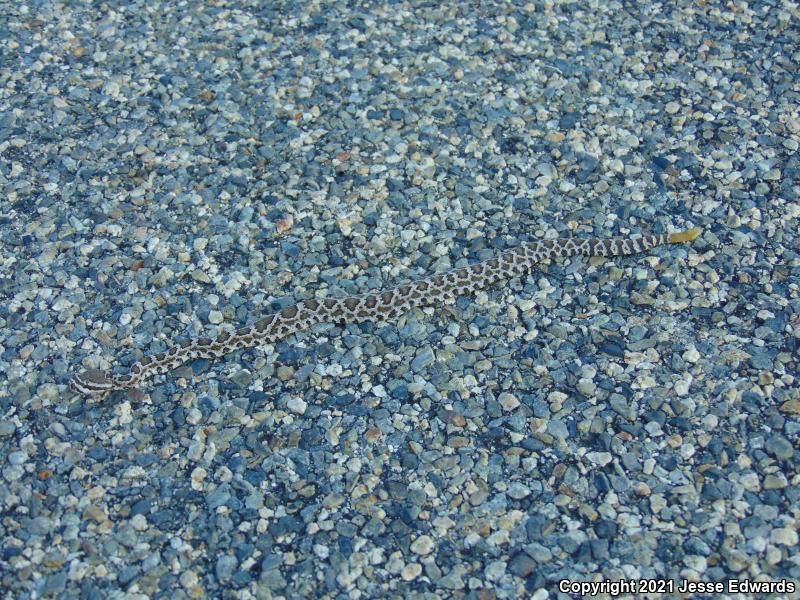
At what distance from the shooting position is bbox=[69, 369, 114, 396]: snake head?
29.2ft

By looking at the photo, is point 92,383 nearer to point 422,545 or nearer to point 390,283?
point 390,283

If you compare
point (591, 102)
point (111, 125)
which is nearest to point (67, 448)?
point (111, 125)

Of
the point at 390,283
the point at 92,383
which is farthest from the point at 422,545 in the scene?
the point at 92,383

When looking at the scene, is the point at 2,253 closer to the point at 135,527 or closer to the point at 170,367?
the point at 170,367

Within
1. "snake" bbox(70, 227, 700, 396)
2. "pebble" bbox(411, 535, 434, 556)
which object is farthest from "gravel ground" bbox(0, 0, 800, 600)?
"snake" bbox(70, 227, 700, 396)

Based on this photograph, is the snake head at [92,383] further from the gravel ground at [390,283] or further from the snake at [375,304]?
the gravel ground at [390,283]

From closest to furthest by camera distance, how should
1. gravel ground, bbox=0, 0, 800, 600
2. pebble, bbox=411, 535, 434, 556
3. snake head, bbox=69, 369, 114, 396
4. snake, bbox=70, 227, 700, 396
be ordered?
pebble, bbox=411, 535, 434, 556
gravel ground, bbox=0, 0, 800, 600
snake head, bbox=69, 369, 114, 396
snake, bbox=70, 227, 700, 396

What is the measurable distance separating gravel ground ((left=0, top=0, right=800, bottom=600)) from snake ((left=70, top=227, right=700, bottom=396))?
144 mm

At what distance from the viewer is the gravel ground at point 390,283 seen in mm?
7676

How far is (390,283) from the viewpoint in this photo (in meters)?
10.2

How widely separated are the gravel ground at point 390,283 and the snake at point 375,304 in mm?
144

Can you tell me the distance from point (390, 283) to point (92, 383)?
3.19m

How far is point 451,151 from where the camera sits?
11664 millimetres

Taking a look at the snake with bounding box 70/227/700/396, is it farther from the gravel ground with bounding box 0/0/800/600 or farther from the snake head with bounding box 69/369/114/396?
the gravel ground with bounding box 0/0/800/600
